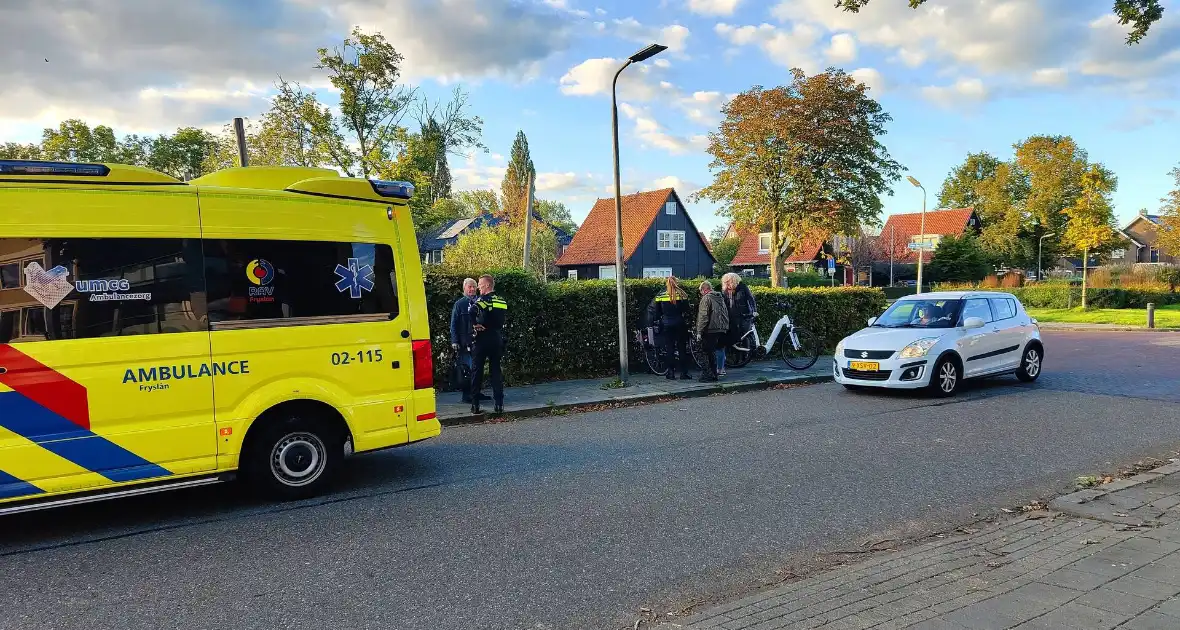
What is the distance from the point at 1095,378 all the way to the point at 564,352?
9.00 metres

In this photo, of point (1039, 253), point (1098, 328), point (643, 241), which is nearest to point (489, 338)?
point (1098, 328)

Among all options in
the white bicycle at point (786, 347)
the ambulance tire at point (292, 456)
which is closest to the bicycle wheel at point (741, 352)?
the white bicycle at point (786, 347)

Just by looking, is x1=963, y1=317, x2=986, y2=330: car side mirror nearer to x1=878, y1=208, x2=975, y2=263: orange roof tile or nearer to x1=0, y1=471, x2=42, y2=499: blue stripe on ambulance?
x1=0, y1=471, x2=42, y2=499: blue stripe on ambulance

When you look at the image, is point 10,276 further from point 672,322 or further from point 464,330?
point 672,322

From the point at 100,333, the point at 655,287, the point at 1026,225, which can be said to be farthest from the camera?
the point at 1026,225

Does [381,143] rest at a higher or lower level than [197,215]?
higher

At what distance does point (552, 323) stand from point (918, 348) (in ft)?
18.5

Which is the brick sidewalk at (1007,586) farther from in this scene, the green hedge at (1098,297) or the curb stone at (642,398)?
the green hedge at (1098,297)

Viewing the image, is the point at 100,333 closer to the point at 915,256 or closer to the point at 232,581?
the point at 232,581

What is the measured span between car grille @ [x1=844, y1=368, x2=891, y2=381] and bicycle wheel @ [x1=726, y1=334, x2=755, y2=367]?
2.54 meters

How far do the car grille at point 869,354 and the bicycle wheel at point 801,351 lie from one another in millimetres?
2551

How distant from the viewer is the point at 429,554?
14.2ft

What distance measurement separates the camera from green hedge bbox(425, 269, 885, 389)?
1084 centimetres

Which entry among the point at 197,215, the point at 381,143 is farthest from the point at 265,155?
the point at 197,215
